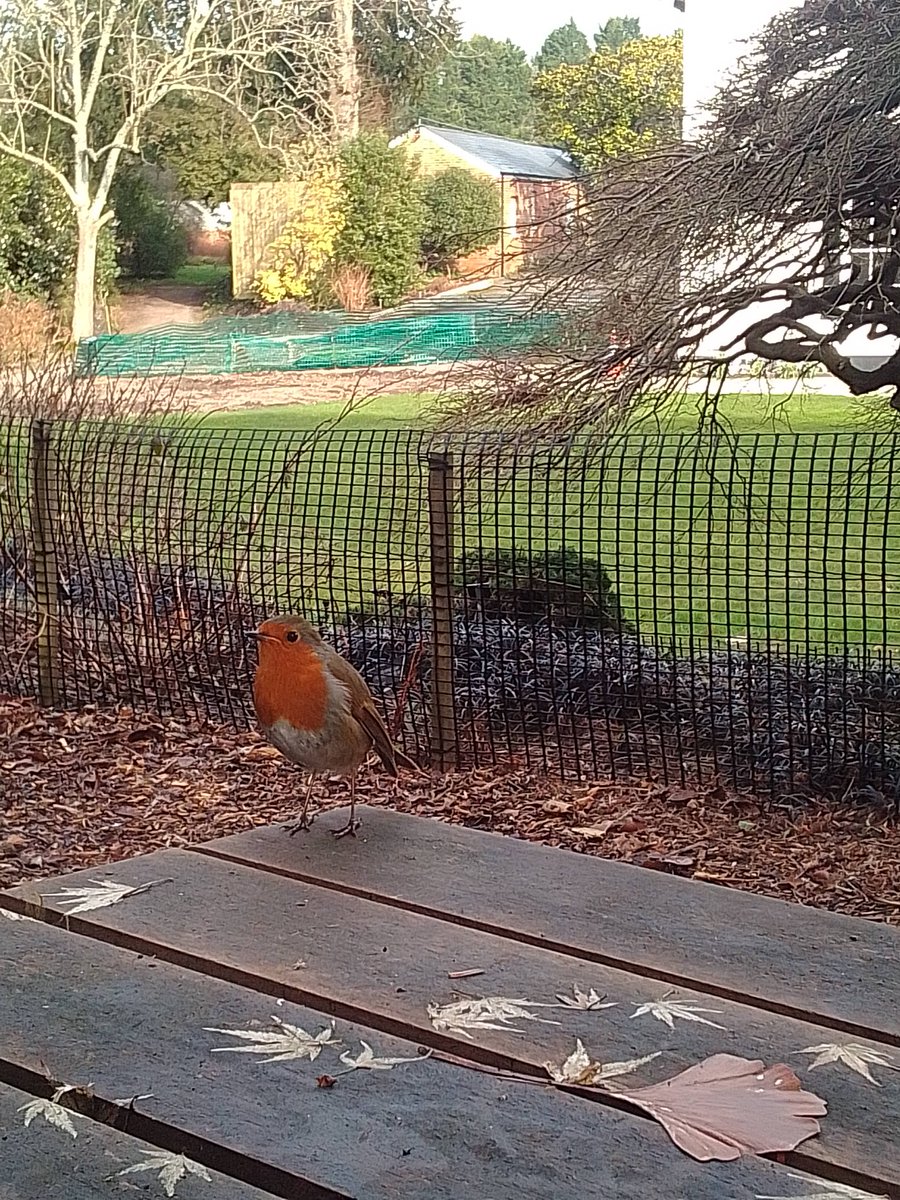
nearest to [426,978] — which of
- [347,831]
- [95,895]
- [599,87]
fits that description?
[95,895]

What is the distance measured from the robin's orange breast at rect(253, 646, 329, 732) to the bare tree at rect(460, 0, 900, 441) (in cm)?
226

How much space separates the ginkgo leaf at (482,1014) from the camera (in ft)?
4.91

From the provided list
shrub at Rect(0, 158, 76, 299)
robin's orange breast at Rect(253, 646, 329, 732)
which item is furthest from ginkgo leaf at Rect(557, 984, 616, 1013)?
shrub at Rect(0, 158, 76, 299)

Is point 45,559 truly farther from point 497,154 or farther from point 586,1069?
point 497,154

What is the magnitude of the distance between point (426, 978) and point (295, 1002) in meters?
0.16

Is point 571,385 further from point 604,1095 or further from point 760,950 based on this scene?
point 604,1095

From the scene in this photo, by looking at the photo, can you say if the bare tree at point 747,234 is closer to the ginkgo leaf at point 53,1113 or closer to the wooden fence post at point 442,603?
the wooden fence post at point 442,603

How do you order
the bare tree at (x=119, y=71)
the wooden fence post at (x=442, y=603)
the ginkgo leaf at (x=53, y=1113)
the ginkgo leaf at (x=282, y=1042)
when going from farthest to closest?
the bare tree at (x=119, y=71)
the wooden fence post at (x=442, y=603)
the ginkgo leaf at (x=282, y=1042)
the ginkgo leaf at (x=53, y=1113)

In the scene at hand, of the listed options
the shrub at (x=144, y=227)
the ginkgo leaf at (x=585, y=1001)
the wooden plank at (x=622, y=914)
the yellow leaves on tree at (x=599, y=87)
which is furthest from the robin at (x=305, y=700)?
the shrub at (x=144, y=227)

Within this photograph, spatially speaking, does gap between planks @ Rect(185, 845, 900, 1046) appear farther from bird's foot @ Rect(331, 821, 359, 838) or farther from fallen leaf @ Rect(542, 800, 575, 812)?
fallen leaf @ Rect(542, 800, 575, 812)

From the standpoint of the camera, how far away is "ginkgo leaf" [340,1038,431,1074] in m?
1.39

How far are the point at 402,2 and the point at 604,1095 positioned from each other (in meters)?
35.0

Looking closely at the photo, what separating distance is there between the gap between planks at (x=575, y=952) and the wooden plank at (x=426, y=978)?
22mm

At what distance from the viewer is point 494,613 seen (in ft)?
17.3
